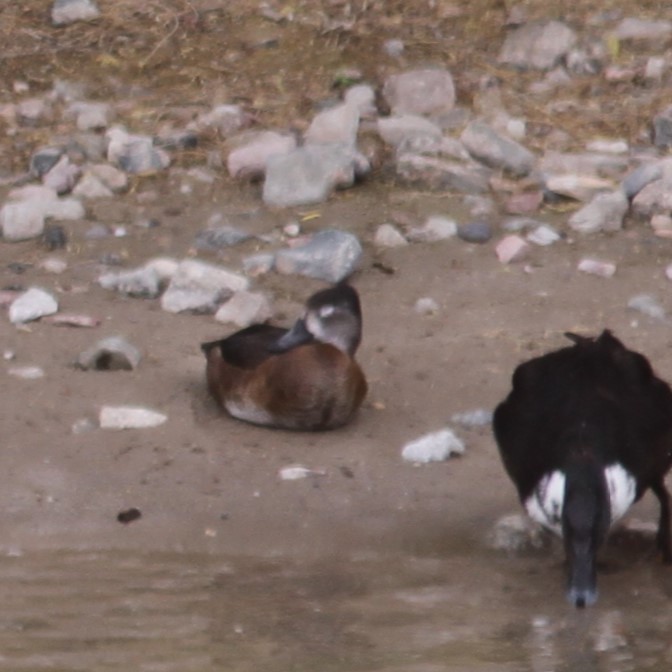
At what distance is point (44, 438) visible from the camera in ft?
20.2

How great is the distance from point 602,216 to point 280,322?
162cm

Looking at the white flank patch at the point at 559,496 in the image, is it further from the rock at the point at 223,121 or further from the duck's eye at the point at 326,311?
the rock at the point at 223,121

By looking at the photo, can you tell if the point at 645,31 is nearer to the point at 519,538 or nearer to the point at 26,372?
the point at 26,372

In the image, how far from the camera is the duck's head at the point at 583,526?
500 cm

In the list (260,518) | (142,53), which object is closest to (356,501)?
(260,518)

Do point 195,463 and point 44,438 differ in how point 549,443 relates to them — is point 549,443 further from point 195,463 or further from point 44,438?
point 44,438

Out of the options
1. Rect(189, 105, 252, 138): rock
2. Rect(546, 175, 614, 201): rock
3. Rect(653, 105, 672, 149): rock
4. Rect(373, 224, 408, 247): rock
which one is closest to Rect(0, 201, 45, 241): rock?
Rect(189, 105, 252, 138): rock

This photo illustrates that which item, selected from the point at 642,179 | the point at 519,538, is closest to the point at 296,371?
the point at 519,538

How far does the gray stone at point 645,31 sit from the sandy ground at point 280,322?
0.70 m

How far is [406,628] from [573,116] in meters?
4.64

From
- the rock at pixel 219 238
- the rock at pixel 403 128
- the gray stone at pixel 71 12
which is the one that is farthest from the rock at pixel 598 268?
the gray stone at pixel 71 12

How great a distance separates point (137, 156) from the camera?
8.57 metres

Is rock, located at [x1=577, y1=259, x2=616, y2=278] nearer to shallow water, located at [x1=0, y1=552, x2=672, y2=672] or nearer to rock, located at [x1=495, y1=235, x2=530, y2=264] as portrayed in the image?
rock, located at [x1=495, y1=235, x2=530, y2=264]

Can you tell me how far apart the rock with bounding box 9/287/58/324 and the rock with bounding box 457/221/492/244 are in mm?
1850
